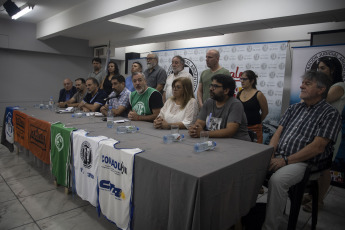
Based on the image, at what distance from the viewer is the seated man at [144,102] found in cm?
257

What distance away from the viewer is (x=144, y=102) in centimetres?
266

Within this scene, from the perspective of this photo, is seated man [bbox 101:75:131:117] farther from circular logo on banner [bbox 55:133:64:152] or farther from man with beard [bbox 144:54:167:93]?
circular logo on banner [bbox 55:133:64:152]

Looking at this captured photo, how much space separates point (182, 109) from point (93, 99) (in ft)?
5.33

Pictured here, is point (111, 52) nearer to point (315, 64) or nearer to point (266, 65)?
point (266, 65)

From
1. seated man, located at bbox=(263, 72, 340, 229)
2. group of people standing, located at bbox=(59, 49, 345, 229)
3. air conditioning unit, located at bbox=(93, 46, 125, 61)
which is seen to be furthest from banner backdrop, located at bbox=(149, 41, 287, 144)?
air conditioning unit, located at bbox=(93, 46, 125, 61)

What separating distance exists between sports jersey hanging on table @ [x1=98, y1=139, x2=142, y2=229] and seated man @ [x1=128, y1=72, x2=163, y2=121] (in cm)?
95

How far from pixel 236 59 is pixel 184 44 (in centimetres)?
193

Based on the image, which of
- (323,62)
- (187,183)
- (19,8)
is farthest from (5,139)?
(323,62)

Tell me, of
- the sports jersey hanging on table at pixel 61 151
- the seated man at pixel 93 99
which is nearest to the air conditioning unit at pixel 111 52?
the seated man at pixel 93 99

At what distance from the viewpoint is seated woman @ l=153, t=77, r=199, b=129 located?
2.14m

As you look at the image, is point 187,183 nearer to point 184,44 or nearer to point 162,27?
point 162,27

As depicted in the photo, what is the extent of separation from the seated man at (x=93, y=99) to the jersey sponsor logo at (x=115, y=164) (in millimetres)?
1795

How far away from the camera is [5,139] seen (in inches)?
139

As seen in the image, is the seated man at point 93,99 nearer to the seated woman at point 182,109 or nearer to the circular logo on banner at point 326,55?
the seated woman at point 182,109
